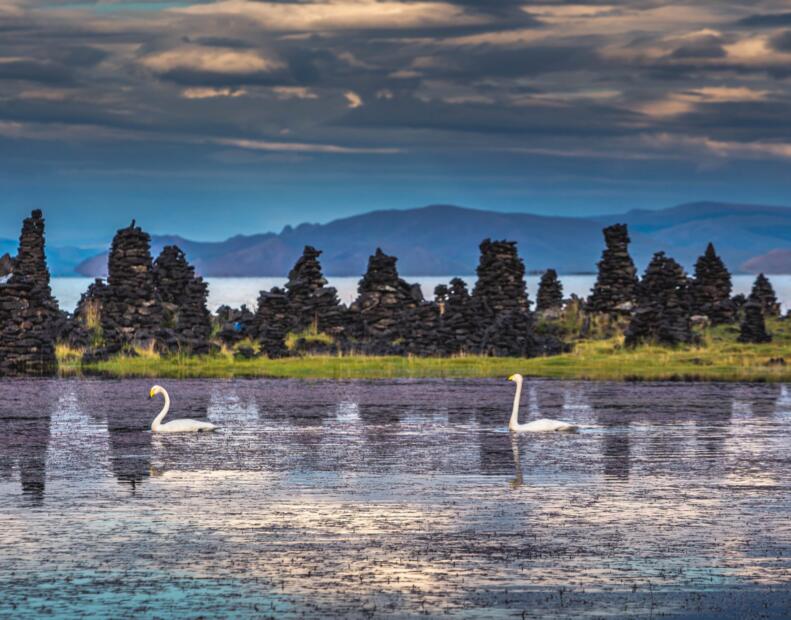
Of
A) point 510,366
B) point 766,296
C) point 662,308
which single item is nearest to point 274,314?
point 510,366

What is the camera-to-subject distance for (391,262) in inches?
3113

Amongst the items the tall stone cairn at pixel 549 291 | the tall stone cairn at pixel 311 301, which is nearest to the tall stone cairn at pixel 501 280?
the tall stone cairn at pixel 311 301

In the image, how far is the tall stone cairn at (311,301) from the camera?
249 ft

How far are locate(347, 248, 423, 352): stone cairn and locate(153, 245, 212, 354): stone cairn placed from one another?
773cm

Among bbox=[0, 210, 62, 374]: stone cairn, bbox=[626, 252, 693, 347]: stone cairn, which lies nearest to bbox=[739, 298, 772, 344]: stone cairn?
bbox=[626, 252, 693, 347]: stone cairn

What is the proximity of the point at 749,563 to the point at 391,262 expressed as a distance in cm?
6085

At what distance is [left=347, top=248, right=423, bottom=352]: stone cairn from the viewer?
74.8m

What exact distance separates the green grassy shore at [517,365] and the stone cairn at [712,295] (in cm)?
1117

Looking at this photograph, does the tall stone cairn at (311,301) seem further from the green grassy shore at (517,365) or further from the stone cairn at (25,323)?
the stone cairn at (25,323)

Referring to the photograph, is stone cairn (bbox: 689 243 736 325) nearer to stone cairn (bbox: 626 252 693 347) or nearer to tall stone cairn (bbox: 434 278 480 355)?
stone cairn (bbox: 626 252 693 347)

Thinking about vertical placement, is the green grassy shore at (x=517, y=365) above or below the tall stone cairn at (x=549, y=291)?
below

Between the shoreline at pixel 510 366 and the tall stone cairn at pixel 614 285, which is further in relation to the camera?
the tall stone cairn at pixel 614 285

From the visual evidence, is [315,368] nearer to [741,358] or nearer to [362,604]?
[741,358]

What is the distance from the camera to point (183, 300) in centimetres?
7781
